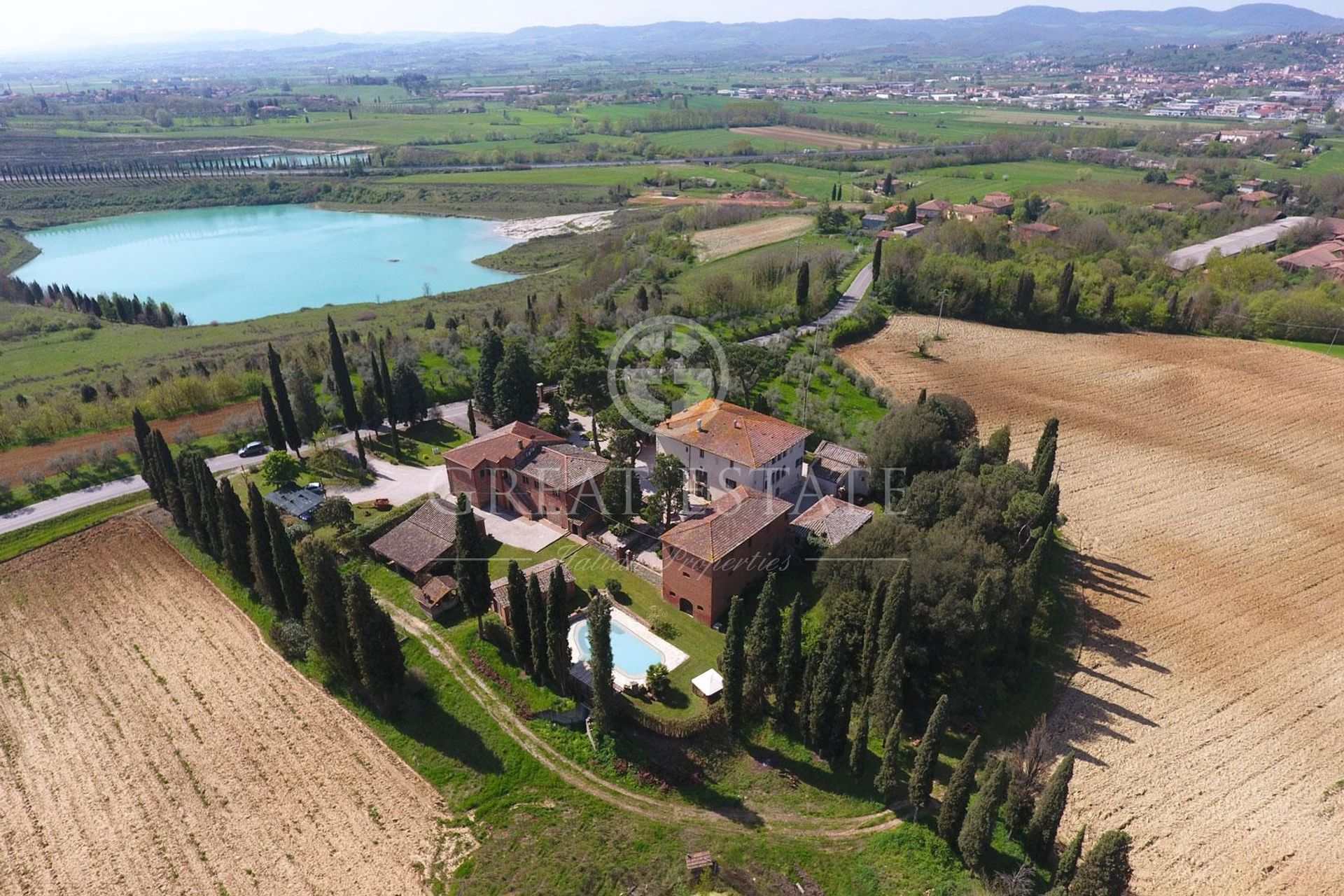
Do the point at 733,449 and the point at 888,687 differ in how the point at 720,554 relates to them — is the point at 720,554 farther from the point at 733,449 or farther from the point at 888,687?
the point at 733,449

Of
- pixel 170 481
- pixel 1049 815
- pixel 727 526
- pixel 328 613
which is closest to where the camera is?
pixel 1049 815

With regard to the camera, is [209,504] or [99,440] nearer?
[209,504]

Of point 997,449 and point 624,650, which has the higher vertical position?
point 997,449

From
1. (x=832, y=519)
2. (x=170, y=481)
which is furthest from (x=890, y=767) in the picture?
(x=170, y=481)

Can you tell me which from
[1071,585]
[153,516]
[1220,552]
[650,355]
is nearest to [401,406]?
[153,516]

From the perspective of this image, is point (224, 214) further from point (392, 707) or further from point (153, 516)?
point (392, 707)

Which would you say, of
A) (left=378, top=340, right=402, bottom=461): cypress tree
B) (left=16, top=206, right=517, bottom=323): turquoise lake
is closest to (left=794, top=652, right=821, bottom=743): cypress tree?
(left=378, top=340, right=402, bottom=461): cypress tree

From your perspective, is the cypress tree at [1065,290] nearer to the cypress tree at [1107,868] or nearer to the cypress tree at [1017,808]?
the cypress tree at [1017,808]

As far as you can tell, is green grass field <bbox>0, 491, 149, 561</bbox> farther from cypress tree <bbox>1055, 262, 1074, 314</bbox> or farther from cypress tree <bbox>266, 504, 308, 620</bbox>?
cypress tree <bbox>1055, 262, 1074, 314</bbox>
